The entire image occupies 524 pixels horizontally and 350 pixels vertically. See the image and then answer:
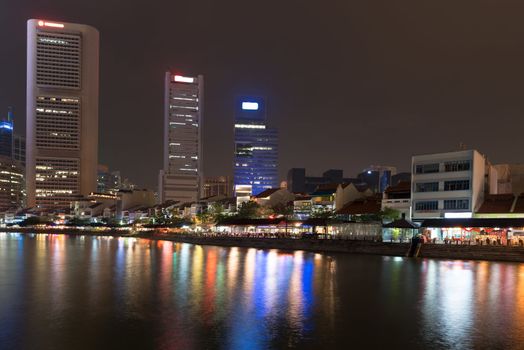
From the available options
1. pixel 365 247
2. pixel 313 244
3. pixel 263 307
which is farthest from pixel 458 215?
pixel 263 307

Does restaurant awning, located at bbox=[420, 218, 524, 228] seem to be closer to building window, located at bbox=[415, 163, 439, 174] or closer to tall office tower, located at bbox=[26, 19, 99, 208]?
building window, located at bbox=[415, 163, 439, 174]

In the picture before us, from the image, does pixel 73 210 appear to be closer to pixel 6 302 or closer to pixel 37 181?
pixel 37 181

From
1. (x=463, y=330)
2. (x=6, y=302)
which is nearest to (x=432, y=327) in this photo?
(x=463, y=330)

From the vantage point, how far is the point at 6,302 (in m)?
26.6

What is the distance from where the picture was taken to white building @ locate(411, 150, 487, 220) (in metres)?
56.1

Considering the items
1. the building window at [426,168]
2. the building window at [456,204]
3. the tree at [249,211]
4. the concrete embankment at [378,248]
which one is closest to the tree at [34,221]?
the tree at [249,211]

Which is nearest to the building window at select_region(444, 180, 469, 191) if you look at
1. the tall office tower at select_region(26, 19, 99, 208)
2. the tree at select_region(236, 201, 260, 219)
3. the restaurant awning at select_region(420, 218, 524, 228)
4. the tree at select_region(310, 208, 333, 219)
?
the restaurant awning at select_region(420, 218, 524, 228)

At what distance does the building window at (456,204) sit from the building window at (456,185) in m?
1.37

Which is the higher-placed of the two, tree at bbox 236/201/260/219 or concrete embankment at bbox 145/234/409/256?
tree at bbox 236/201/260/219

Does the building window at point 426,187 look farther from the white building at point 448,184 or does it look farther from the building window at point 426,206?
the building window at point 426,206

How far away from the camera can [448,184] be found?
58.0m

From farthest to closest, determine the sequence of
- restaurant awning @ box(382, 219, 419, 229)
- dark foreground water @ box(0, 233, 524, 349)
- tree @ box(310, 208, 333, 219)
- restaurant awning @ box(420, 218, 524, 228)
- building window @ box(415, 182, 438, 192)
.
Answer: tree @ box(310, 208, 333, 219), building window @ box(415, 182, 438, 192), restaurant awning @ box(382, 219, 419, 229), restaurant awning @ box(420, 218, 524, 228), dark foreground water @ box(0, 233, 524, 349)

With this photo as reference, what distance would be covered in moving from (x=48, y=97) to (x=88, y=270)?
176882 mm

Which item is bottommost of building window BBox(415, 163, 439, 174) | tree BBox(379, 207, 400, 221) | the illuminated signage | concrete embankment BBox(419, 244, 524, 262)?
concrete embankment BBox(419, 244, 524, 262)
